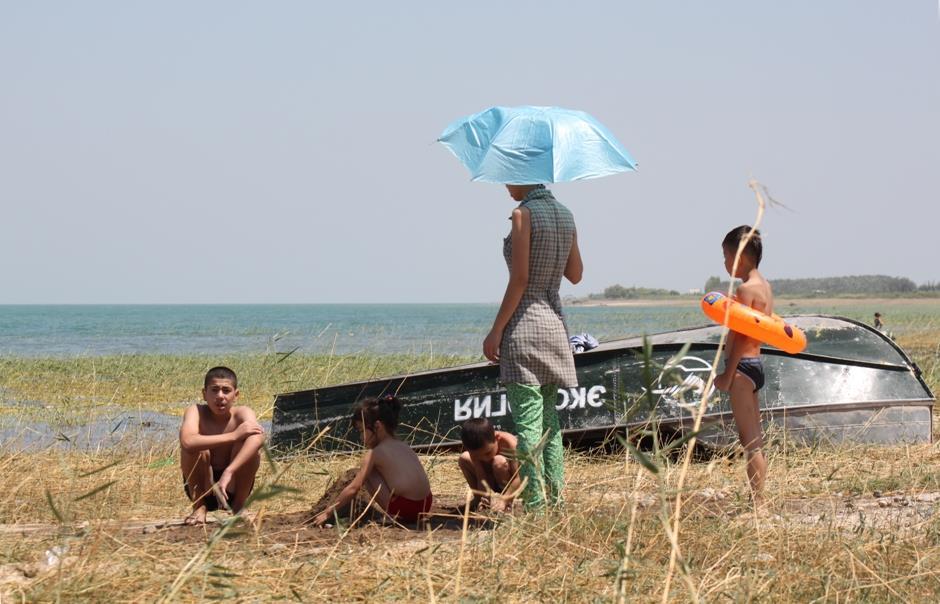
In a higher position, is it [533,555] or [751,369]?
[751,369]

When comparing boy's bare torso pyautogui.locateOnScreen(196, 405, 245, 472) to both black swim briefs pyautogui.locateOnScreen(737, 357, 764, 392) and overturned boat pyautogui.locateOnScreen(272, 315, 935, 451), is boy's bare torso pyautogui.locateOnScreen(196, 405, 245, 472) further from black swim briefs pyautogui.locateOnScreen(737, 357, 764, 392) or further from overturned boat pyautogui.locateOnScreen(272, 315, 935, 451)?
black swim briefs pyautogui.locateOnScreen(737, 357, 764, 392)

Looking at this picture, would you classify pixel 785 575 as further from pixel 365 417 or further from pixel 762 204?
pixel 365 417

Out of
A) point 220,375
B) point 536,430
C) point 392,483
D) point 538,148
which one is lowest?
point 392,483

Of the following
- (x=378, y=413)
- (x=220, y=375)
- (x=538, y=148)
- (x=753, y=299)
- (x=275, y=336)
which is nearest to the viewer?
(x=538, y=148)

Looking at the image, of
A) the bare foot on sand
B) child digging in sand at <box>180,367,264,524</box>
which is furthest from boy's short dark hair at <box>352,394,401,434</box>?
the bare foot on sand

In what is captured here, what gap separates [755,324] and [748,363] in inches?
15.7

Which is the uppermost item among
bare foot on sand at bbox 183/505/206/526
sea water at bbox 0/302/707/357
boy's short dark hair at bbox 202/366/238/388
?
boy's short dark hair at bbox 202/366/238/388

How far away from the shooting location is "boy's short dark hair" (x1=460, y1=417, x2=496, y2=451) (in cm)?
521

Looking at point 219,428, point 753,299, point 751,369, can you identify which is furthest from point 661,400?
point 219,428

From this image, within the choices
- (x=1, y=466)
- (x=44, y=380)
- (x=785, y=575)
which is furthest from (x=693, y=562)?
(x=44, y=380)

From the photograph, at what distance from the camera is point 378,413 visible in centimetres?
515

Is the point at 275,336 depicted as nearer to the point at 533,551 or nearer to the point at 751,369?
the point at 751,369

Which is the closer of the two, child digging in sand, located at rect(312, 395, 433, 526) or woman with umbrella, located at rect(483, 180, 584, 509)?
woman with umbrella, located at rect(483, 180, 584, 509)

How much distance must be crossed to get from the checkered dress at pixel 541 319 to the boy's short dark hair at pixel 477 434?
0.49 m
